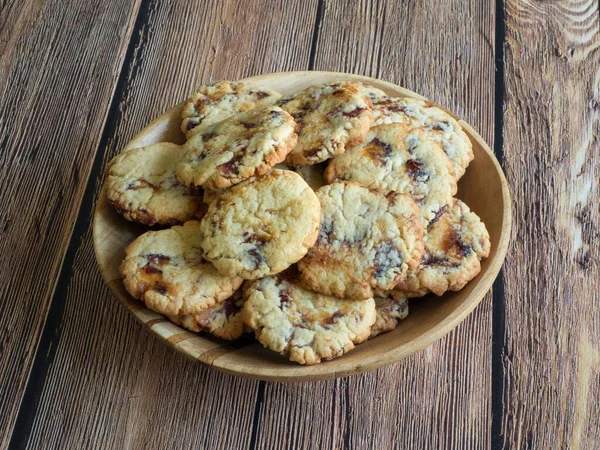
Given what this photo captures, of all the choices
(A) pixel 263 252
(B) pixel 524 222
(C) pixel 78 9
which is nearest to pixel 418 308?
(A) pixel 263 252

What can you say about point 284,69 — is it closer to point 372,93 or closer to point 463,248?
point 372,93

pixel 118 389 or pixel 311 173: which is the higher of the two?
pixel 311 173

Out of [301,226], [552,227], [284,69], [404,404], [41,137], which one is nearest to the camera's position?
[301,226]

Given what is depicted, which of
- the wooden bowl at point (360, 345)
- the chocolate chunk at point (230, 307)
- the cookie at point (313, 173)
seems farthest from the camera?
the cookie at point (313, 173)

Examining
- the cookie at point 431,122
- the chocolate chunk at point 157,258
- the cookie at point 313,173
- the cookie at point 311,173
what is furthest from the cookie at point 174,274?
the cookie at point 431,122

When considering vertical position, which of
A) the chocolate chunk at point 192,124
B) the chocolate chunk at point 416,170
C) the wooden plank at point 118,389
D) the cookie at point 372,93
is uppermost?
the cookie at point 372,93

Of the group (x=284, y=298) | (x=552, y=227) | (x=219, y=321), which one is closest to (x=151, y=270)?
(x=219, y=321)

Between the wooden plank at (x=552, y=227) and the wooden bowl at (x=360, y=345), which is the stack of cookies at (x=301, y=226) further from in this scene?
the wooden plank at (x=552, y=227)
